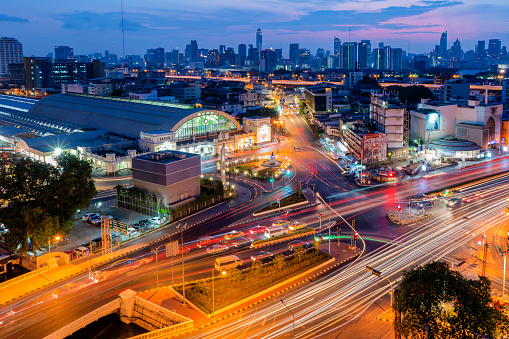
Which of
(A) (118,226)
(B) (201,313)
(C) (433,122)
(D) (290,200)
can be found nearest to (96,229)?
(A) (118,226)

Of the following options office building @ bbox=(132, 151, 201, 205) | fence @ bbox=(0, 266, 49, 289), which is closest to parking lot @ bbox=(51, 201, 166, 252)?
office building @ bbox=(132, 151, 201, 205)

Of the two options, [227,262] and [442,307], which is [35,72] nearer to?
[227,262]

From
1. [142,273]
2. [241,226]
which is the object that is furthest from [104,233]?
[241,226]

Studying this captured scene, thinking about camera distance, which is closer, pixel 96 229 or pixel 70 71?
pixel 96 229

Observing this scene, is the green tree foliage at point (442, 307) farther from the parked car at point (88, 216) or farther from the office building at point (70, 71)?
the office building at point (70, 71)

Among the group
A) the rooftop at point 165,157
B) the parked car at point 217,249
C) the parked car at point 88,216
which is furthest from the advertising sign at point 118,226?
the parked car at point 217,249

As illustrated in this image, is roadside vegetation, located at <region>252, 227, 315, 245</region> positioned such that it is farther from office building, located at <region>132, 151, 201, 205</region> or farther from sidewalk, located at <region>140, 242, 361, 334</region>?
office building, located at <region>132, 151, 201, 205</region>

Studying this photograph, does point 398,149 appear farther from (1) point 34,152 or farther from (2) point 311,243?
(1) point 34,152
